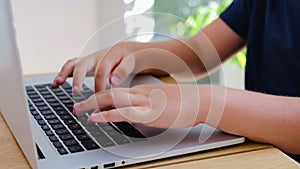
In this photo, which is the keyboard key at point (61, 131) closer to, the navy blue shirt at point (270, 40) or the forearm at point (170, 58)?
the forearm at point (170, 58)

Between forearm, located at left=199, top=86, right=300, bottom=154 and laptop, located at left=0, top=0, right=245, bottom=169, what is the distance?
0.02m

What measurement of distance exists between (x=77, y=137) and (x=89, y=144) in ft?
0.11

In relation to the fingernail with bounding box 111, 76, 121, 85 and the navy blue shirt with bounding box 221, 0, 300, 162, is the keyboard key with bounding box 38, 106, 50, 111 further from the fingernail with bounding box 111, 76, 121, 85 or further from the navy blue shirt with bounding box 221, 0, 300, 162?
the navy blue shirt with bounding box 221, 0, 300, 162

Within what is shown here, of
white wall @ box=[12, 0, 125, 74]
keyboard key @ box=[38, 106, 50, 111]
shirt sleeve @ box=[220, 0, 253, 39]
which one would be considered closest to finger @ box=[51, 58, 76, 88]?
keyboard key @ box=[38, 106, 50, 111]

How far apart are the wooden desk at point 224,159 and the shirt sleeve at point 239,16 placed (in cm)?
50

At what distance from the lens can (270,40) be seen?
998mm

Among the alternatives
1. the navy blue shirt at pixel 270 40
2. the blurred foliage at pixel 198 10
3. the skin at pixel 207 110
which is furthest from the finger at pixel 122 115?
the blurred foliage at pixel 198 10

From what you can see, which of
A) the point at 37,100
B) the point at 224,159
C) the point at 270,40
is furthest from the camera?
the point at 270,40

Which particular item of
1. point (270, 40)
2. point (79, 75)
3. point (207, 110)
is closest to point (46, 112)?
point (79, 75)

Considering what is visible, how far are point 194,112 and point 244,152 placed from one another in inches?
3.4

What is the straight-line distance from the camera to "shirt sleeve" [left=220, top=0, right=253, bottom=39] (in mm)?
1085

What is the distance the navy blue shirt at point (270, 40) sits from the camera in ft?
3.12

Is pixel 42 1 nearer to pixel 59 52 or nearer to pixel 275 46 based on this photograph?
pixel 59 52

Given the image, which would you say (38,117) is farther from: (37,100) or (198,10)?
(198,10)
